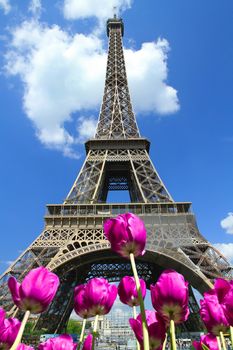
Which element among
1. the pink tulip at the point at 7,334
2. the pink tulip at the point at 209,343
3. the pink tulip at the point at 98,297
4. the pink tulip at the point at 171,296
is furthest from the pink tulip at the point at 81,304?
the pink tulip at the point at 209,343

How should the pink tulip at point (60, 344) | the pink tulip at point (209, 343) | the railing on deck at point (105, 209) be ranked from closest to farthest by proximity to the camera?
the pink tulip at point (60, 344) → the pink tulip at point (209, 343) → the railing on deck at point (105, 209)

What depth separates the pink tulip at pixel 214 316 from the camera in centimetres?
173

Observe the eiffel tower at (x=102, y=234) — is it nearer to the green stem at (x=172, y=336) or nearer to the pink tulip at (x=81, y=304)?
the pink tulip at (x=81, y=304)

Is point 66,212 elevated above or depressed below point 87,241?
above

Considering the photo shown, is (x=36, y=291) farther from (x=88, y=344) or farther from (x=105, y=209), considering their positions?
(x=105, y=209)

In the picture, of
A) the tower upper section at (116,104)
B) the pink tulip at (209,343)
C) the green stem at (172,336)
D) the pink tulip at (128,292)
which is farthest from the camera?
the tower upper section at (116,104)

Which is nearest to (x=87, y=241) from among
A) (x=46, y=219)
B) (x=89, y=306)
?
(x=46, y=219)

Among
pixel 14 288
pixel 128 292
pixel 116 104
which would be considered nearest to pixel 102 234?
pixel 116 104

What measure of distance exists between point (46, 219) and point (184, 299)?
23.3m

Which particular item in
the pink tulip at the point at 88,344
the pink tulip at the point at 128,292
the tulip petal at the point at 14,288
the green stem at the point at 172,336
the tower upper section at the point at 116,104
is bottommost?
the green stem at the point at 172,336

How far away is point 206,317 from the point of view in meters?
1.76

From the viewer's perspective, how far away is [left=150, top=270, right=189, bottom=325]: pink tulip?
1384 millimetres

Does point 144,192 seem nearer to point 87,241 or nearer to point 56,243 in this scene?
point 87,241

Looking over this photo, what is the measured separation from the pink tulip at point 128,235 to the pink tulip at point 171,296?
0.20 metres
